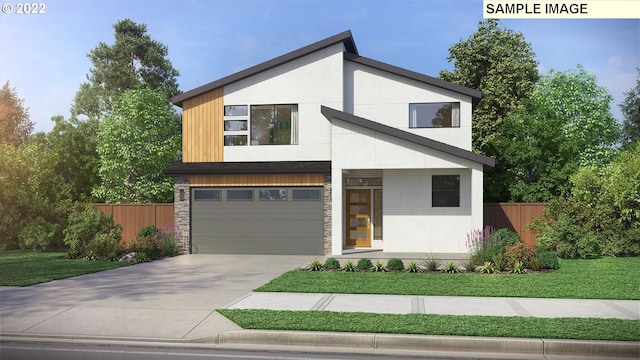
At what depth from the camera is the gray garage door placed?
2083cm

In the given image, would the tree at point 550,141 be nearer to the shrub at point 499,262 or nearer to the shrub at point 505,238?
the shrub at point 505,238

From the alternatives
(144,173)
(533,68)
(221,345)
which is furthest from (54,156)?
(533,68)

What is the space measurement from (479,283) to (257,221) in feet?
33.7

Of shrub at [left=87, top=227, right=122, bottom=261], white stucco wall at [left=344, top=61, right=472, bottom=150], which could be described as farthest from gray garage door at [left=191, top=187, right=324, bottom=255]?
white stucco wall at [left=344, top=61, right=472, bottom=150]

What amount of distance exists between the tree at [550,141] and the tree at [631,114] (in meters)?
21.0

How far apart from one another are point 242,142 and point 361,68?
19.0 ft

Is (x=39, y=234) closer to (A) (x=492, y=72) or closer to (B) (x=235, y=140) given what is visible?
(B) (x=235, y=140)

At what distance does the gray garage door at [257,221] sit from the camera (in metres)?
20.8

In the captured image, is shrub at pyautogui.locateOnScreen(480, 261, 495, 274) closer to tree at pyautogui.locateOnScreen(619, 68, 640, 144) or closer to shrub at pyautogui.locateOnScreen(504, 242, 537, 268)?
shrub at pyautogui.locateOnScreen(504, 242, 537, 268)

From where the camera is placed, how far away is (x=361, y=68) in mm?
22453

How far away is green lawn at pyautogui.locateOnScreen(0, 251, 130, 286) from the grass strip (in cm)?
767

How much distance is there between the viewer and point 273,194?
21.2 m

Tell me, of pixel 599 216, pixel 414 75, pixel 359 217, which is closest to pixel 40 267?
pixel 359 217

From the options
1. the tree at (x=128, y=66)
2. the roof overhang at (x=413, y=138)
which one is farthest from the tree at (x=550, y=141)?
the tree at (x=128, y=66)
